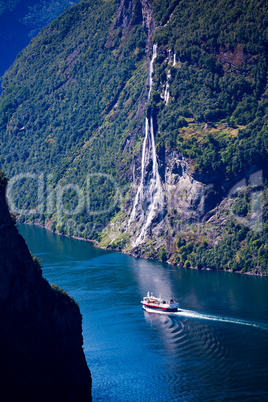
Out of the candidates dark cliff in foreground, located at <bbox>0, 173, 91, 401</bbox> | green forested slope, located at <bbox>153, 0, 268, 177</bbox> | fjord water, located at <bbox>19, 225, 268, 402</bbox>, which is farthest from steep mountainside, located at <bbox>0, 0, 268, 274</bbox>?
dark cliff in foreground, located at <bbox>0, 173, 91, 401</bbox>

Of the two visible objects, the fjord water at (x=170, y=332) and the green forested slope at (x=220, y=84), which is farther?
the green forested slope at (x=220, y=84)

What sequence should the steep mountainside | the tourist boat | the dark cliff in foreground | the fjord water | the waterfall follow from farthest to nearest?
1. the waterfall
2. the steep mountainside
3. the tourist boat
4. the fjord water
5. the dark cliff in foreground

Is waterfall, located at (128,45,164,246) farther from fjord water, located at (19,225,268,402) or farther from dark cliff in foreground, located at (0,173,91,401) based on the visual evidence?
dark cliff in foreground, located at (0,173,91,401)

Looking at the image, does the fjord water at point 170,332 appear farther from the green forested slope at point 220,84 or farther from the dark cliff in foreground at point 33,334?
the green forested slope at point 220,84

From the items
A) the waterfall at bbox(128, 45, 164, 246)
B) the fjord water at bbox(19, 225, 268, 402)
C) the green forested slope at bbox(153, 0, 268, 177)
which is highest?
the green forested slope at bbox(153, 0, 268, 177)

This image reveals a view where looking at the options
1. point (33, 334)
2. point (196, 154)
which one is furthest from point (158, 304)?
point (196, 154)

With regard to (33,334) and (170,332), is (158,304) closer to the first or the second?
(170,332)

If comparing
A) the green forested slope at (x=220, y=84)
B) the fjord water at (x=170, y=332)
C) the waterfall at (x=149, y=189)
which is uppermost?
the green forested slope at (x=220, y=84)

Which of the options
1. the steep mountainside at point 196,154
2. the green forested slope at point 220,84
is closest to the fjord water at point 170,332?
the steep mountainside at point 196,154
